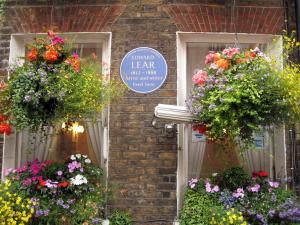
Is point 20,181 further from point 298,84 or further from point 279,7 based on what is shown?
point 279,7

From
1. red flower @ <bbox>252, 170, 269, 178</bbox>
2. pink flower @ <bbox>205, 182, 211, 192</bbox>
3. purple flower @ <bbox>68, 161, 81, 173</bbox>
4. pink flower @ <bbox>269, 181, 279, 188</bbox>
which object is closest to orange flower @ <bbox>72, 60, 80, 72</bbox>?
purple flower @ <bbox>68, 161, 81, 173</bbox>

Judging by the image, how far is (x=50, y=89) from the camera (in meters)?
5.21

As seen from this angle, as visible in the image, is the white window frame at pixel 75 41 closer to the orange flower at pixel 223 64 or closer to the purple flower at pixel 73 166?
the purple flower at pixel 73 166

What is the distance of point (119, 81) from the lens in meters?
6.03

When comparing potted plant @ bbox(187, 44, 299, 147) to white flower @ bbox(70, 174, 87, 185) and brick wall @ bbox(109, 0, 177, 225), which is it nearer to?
brick wall @ bbox(109, 0, 177, 225)

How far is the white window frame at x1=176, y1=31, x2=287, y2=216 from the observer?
5.96m

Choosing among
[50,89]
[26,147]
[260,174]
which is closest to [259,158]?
[260,174]

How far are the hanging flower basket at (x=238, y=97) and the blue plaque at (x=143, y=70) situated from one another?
0.80 metres

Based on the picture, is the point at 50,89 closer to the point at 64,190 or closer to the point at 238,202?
the point at 64,190

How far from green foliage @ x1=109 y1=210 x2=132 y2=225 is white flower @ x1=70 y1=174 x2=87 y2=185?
2.01 feet

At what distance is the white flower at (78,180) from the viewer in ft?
18.1

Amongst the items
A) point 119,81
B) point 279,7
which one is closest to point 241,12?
point 279,7

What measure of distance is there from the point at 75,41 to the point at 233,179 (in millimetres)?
2915

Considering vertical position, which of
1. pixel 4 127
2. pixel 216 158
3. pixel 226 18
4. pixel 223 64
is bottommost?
pixel 216 158
